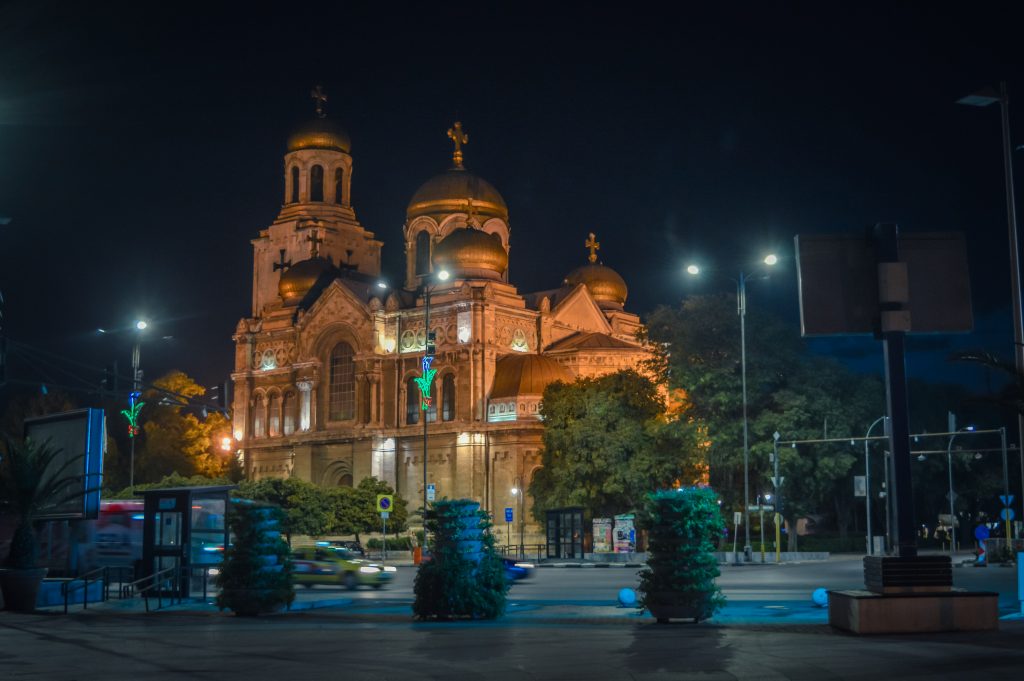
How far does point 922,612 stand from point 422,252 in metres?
74.8

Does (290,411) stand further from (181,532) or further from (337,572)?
(181,532)

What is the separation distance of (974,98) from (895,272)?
777cm

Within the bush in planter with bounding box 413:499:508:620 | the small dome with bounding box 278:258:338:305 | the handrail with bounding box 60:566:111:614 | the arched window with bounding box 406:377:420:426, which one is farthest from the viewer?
the small dome with bounding box 278:258:338:305

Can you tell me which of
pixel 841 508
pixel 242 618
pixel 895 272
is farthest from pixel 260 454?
pixel 895 272

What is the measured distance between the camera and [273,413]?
88.1m

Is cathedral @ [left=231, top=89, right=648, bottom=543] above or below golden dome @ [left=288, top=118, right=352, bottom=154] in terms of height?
below

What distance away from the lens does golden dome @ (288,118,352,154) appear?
9188cm

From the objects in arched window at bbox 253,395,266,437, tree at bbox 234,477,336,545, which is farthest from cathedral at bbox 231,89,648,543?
tree at bbox 234,477,336,545

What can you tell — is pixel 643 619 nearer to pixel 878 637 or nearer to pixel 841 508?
pixel 878 637

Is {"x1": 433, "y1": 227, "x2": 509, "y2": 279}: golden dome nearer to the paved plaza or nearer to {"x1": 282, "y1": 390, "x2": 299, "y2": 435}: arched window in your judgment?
{"x1": 282, "y1": 390, "x2": 299, "y2": 435}: arched window

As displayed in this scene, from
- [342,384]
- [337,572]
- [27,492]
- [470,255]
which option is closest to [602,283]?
[470,255]

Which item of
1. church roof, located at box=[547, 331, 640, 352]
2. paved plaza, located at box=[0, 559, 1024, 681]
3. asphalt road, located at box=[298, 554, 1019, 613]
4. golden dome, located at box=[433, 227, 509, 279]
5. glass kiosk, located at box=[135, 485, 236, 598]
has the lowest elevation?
asphalt road, located at box=[298, 554, 1019, 613]

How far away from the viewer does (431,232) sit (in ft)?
290

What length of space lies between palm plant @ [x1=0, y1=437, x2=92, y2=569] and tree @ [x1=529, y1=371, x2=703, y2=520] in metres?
33.3
